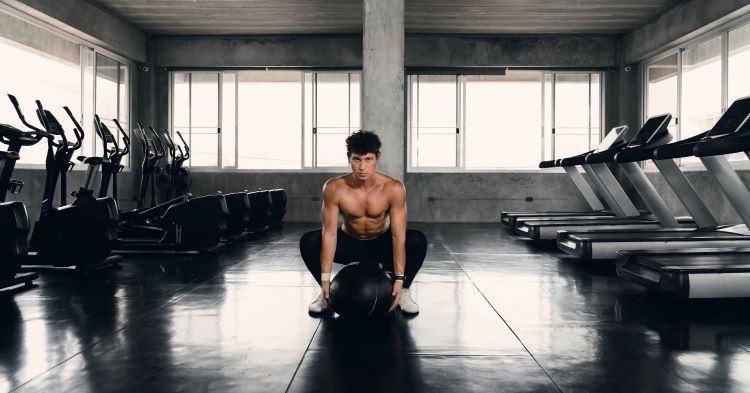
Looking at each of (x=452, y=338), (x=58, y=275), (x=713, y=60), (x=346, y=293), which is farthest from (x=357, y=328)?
(x=713, y=60)

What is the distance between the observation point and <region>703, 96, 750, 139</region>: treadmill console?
4.52m

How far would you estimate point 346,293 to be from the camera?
2957 millimetres

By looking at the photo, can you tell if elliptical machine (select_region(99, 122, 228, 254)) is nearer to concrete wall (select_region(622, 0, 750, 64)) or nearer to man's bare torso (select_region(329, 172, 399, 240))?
man's bare torso (select_region(329, 172, 399, 240))

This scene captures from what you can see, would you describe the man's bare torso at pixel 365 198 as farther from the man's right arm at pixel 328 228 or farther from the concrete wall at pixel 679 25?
the concrete wall at pixel 679 25

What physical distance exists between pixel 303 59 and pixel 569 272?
7.46m

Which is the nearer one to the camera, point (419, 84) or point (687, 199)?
point (687, 199)

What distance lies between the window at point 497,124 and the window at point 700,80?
1.19 meters

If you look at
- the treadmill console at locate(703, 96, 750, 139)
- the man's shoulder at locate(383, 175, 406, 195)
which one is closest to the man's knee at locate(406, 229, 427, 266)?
the man's shoulder at locate(383, 175, 406, 195)

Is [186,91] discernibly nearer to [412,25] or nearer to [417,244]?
[412,25]

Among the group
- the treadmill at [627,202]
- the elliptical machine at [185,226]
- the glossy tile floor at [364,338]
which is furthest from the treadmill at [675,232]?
the elliptical machine at [185,226]

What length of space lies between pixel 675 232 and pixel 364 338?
13.6ft

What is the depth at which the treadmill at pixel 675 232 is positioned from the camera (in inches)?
181

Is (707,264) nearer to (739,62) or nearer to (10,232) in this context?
(10,232)

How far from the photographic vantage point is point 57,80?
852 cm
